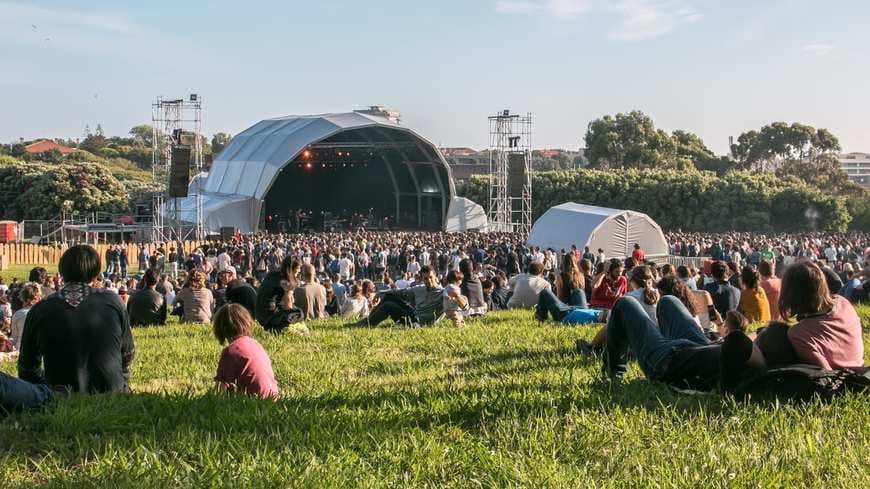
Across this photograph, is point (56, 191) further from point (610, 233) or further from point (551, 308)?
point (551, 308)

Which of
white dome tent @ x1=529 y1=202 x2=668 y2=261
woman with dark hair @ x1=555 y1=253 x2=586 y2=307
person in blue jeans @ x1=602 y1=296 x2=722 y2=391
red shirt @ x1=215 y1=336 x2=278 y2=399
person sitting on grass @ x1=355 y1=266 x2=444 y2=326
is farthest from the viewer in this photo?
white dome tent @ x1=529 y1=202 x2=668 y2=261

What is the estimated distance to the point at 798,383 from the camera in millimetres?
4363

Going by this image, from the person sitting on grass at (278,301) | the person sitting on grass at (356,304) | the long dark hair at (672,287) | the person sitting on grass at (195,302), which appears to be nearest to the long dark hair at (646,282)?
the long dark hair at (672,287)

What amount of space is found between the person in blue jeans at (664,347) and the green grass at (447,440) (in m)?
0.13

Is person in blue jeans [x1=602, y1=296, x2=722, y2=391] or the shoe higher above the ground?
person in blue jeans [x1=602, y1=296, x2=722, y2=391]

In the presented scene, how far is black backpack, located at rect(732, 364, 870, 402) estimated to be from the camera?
4348mm

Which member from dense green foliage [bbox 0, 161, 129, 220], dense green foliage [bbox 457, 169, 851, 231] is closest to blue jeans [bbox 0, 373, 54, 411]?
dense green foliage [bbox 457, 169, 851, 231]

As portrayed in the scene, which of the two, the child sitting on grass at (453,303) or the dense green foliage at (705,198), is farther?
the dense green foliage at (705,198)

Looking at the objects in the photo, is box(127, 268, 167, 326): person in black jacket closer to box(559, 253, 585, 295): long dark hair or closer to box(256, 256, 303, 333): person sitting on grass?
box(256, 256, 303, 333): person sitting on grass

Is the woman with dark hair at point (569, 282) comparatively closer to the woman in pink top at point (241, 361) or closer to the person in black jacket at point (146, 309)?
the person in black jacket at point (146, 309)

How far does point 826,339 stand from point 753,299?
15.5 feet

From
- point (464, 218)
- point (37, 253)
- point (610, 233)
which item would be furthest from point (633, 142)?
point (37, 253)

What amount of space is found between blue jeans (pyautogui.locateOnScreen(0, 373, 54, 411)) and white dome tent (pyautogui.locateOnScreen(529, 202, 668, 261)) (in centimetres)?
2681

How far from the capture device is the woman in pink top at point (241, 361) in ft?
16.6
